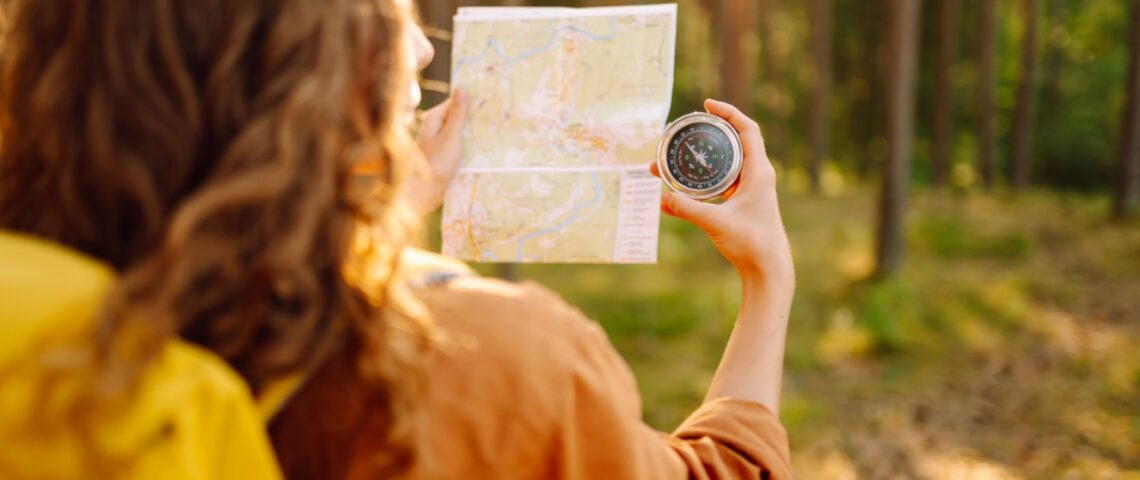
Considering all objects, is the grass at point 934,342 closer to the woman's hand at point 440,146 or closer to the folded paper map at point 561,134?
the folded paper map at point 561,134

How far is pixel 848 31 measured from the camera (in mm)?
23703

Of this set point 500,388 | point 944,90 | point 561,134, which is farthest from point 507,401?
point 944,90

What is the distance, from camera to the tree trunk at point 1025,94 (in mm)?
15617

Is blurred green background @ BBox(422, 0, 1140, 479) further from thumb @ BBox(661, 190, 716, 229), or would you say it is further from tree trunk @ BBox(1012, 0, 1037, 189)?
thumb @ BBox(661, 190, 716, 229)

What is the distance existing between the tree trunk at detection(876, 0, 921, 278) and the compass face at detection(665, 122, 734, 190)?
741cm

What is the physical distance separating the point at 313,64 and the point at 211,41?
110mm

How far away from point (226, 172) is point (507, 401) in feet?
1.26

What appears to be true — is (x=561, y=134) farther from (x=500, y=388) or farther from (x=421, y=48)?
(x=500, y=388)

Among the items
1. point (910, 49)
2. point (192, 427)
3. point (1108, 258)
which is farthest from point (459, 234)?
point (1108, 258)

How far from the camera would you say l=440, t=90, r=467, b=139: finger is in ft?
6.19

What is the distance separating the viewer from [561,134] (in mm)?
1919

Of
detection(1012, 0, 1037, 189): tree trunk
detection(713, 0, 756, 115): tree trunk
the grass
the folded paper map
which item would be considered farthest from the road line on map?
detection(1012, 0, 1037, 189): tree trunk

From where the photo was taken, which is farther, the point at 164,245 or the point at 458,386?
the point at 458,386

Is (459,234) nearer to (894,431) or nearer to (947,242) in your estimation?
(894,431)
